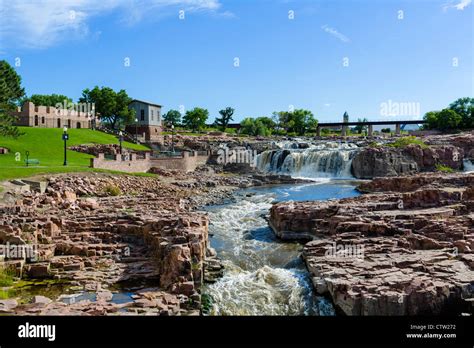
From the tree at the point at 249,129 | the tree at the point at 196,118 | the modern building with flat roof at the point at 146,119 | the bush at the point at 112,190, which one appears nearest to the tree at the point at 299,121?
the tree at the point at 249,129

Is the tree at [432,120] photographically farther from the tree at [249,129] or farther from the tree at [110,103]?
the tree at [110,103]

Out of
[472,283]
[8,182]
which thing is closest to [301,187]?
[8,182]

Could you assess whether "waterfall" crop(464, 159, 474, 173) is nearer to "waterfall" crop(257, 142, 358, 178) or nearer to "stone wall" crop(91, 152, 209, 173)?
"waterfall" crop(257, 142, 358, 178)

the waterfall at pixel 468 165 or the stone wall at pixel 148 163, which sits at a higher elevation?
the stone wall at pixel 148 163

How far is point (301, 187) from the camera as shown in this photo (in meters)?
40.4

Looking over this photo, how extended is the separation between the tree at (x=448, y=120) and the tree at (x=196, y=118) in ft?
164

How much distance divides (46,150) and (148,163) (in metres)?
10.2

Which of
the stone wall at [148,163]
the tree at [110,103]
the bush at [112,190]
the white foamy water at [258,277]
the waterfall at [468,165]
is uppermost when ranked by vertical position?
the tree at [110,103]

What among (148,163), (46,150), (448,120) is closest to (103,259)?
(148,163)

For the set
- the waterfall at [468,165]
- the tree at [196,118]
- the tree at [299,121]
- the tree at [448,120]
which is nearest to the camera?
the waterfall at [468,165]

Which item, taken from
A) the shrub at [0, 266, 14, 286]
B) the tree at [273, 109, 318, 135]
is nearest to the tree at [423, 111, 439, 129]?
the tree at [273, 109, 318, 135]

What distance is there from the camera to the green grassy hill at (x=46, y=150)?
1131 inches

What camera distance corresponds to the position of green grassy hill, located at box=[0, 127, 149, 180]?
28.7m

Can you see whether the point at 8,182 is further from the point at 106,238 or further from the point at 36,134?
the point at 36,134
